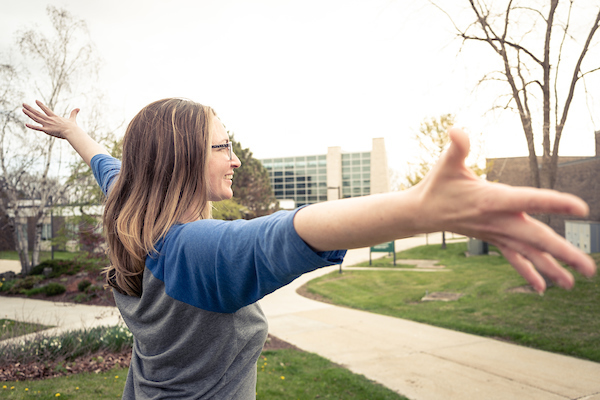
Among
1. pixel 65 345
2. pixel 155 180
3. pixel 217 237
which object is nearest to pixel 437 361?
pixel 65 345

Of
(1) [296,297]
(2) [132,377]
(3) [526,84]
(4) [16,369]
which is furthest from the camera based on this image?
(1) [296,297]

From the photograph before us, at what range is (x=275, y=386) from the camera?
5.09 metres

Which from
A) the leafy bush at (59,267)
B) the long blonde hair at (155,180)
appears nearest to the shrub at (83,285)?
the leafy bush at (59,267)

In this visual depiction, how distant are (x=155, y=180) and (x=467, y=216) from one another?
1019 mm

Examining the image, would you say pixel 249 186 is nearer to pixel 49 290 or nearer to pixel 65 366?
pixel 49 290

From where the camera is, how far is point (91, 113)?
15.4 meters

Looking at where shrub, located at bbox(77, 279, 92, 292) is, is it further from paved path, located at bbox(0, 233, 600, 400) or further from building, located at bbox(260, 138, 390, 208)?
building, located at bbox(260, 138, 390, 208)

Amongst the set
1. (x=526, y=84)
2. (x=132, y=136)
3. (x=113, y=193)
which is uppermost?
(x=526, y=84)

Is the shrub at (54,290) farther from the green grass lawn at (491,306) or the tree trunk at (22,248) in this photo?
the green grass lawn at (491,306)

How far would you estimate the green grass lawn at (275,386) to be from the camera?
4680 mm

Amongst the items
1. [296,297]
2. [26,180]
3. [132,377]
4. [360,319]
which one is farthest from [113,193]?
[26,180]

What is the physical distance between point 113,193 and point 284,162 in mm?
55571

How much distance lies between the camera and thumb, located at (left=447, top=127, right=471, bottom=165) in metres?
0.70

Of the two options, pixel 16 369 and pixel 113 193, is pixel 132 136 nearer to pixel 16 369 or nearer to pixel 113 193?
pixel 113 193
